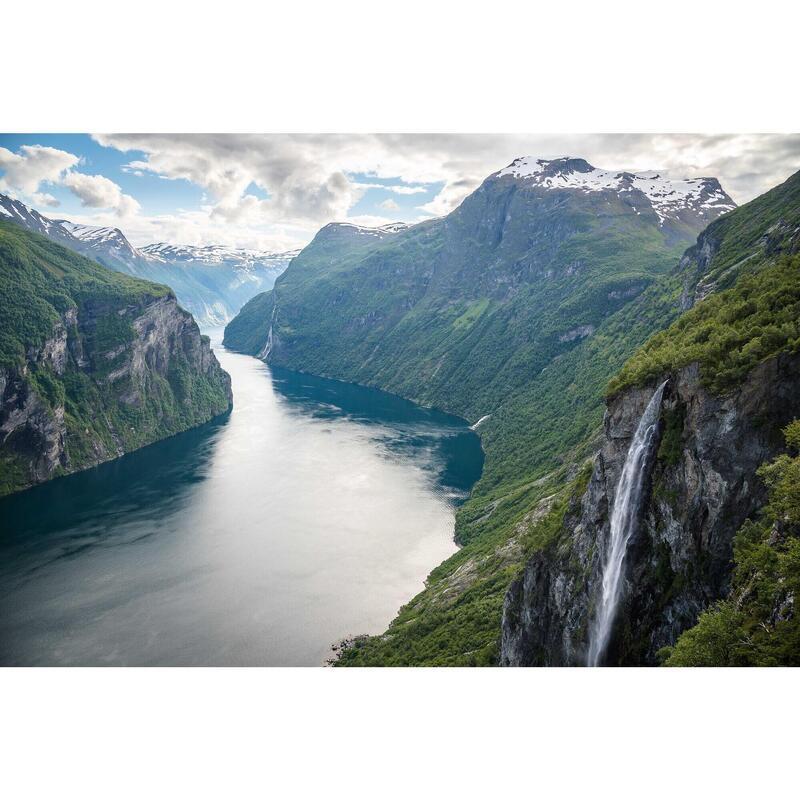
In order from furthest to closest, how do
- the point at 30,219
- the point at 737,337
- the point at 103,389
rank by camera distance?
the point at 30,219, the point at 103,389, the point at 737,337

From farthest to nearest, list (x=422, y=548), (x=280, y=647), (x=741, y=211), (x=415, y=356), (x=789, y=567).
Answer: (x=415, y=356) → (x=741, y=211) → (x=422, y=548) → (x=280, y=647) → (x=789, y=567)

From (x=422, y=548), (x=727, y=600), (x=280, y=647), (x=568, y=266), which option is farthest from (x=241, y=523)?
(x=568, y=266)

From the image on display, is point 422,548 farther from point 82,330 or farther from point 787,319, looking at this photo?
point 82,330

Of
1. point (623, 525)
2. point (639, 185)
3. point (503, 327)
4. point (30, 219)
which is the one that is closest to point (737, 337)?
point (623, 525)

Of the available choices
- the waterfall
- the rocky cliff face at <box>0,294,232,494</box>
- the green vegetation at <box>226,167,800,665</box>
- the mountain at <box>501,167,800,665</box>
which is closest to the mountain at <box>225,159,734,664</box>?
the green vegetation at <box>226,167,800,665</box>

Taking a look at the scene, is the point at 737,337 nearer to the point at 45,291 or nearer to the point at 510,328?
the point at 45,291

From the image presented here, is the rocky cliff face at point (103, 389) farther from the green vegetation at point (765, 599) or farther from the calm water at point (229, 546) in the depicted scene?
the green vegetation at point (765, 599)
